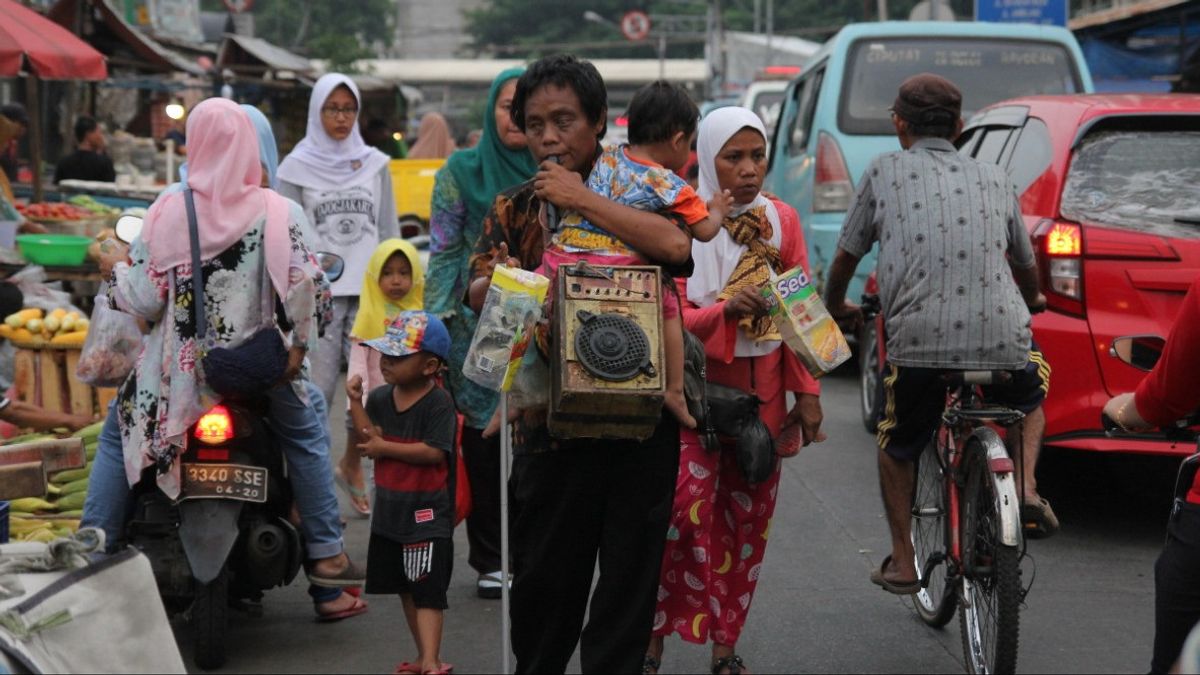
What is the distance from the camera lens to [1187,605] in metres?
3.42

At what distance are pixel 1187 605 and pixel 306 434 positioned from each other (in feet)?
10.8

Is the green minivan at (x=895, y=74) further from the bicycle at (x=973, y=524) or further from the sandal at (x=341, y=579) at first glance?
the sandal at (x=341, y=579)

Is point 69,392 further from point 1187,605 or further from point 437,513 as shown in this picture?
point 1187,605

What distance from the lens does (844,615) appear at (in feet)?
20.5

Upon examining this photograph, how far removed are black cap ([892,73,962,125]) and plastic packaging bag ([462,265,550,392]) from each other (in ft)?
6.99

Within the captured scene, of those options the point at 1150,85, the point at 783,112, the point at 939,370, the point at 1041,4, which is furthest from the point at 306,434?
the point at 1150,85

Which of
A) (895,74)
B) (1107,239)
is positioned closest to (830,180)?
(895,74)

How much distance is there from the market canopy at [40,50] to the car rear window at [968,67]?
521 centimetres

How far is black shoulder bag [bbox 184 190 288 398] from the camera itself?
528 cm

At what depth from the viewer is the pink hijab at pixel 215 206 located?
532 centimetres

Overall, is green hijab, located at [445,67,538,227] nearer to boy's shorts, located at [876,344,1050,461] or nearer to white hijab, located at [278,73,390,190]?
boy's shorts, located at [876,344,1050,461]

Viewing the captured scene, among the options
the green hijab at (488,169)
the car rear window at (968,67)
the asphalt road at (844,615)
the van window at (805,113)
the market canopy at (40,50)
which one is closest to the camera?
the asphalt road at (844,615)

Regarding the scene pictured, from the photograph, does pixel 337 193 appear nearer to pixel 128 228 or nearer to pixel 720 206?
pixel 128 228

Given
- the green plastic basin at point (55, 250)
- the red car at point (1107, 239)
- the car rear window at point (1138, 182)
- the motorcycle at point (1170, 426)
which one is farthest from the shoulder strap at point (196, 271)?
the green plastic basin at point (55, 250)
